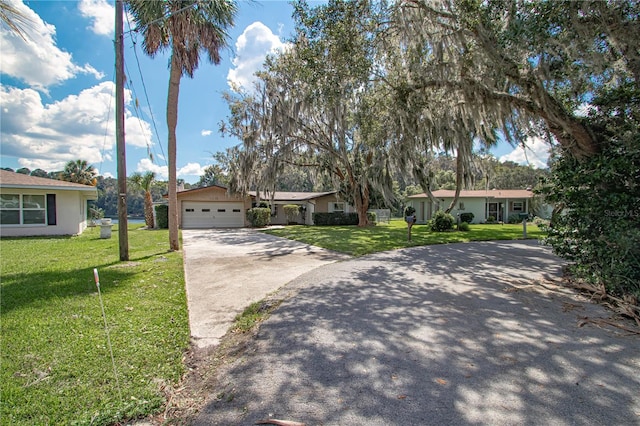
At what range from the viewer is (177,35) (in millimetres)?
9125

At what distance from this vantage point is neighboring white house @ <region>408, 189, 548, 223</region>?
83.2 ft

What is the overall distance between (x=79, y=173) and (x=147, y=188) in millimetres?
9312

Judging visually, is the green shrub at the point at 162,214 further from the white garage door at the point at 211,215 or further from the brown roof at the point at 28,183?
the brown roof at the point at 28,183

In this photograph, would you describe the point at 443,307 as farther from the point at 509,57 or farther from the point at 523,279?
the point at 509,57

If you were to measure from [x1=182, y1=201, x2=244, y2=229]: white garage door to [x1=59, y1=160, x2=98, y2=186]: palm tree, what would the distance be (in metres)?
9.19

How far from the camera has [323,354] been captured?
3094 millimetres

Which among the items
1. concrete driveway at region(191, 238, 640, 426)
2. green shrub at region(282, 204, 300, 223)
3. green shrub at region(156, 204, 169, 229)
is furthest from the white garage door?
concrete driveway at region(191, 238, 640, 426)

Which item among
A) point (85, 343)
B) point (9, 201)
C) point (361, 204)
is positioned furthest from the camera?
point (361, 204)

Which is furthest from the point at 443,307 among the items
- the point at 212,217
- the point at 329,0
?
the point at 212,217

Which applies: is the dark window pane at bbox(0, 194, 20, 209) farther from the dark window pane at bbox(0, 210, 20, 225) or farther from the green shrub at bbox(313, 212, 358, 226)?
the green shrub at bbox(313, 212, 358, 226)

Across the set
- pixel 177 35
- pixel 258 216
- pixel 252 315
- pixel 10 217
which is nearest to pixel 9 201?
pixel 10 217

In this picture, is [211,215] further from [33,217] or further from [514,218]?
[514,218]

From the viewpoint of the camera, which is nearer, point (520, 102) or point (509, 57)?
point (509, 57)

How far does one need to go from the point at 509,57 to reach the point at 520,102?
3.84 ft
